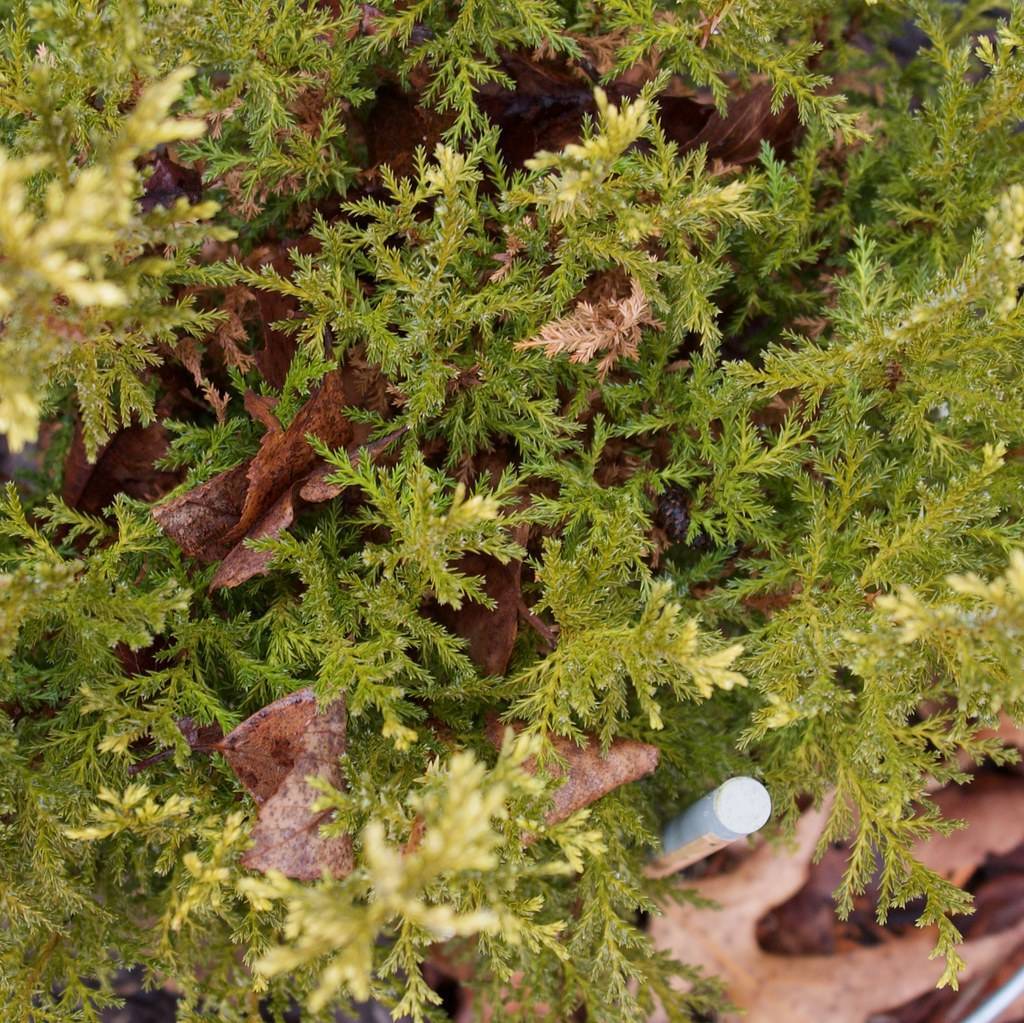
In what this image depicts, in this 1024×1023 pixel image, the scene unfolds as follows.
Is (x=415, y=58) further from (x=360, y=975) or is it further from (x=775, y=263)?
(x=360, y=975)

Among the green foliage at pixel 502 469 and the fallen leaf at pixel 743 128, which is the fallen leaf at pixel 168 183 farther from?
the fallen leaf at pixel 743 128

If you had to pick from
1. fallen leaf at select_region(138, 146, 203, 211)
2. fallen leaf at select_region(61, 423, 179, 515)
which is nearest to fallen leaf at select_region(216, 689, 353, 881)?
fallen leaf at select_region(61, 423, 179, 515)

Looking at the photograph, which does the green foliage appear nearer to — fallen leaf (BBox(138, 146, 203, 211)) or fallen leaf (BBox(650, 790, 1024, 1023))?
fallen leaf (BBox(138, 146, 203, 211))

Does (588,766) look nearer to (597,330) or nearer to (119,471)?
(597,330)

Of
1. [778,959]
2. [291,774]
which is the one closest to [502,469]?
[291,774]

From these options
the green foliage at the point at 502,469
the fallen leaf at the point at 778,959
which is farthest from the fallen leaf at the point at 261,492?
the fallen leaf at the point at 778,959

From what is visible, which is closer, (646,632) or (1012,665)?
(1012,665)

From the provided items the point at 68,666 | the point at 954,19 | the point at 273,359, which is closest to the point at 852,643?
the point at 273,359
